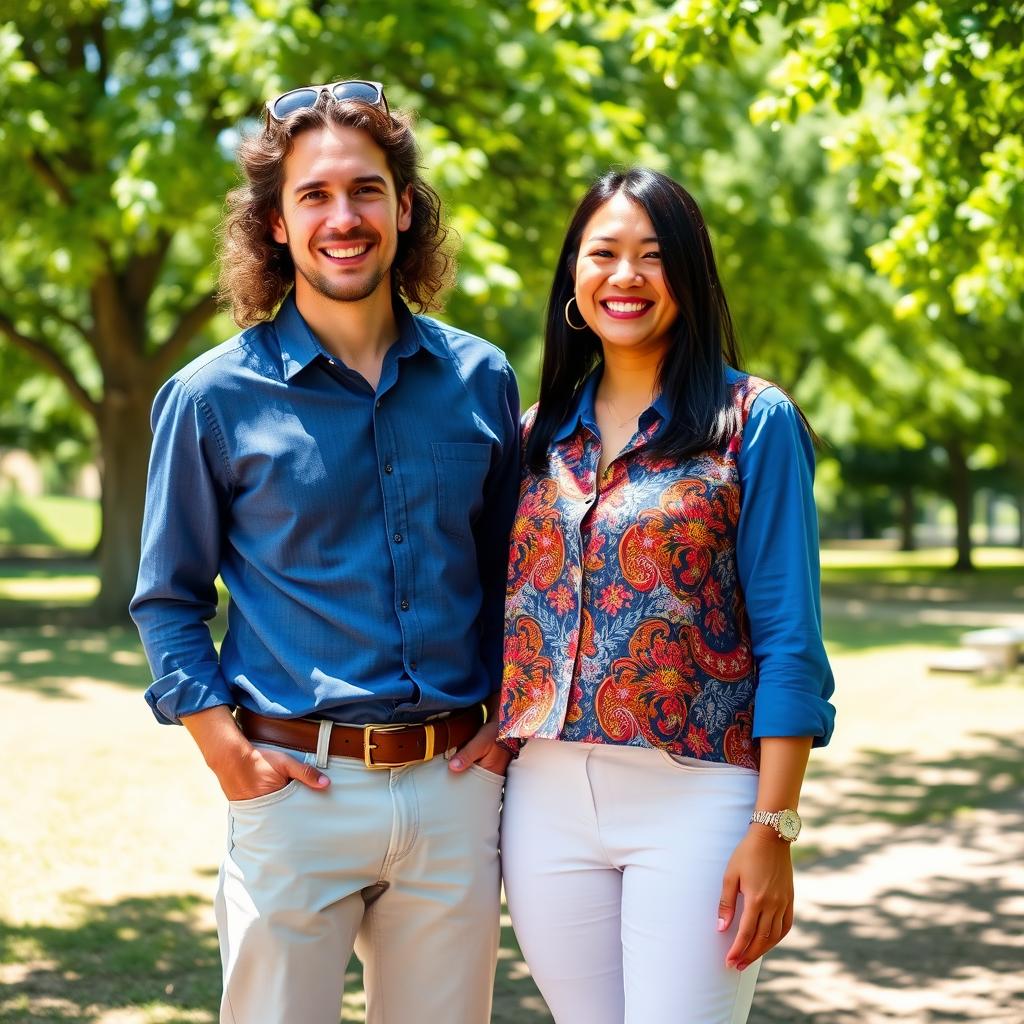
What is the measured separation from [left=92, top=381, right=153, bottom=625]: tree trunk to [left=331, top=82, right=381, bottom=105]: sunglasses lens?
13.4 meters

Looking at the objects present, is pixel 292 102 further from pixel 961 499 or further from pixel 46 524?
pixel 46 524

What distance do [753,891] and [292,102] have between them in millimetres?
1782

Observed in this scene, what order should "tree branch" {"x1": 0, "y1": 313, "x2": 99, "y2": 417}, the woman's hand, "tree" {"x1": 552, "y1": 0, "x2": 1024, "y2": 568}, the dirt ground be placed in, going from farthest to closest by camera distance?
"tree branch" {"x1": 0, "y1": 313, "x2": 99, "y2": 417}
"tree" {"x1": 552, "y1": 0, "x2": 1024, "y2": 568}
the dirt ground
the woman's hand

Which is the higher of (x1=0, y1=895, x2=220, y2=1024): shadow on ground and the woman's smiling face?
the woman's smiling face

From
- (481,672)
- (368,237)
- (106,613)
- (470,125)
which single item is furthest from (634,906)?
(106,613)

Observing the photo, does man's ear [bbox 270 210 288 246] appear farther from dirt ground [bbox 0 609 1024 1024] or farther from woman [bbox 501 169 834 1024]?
dirt ground [bbox 0 609 1024 1024]

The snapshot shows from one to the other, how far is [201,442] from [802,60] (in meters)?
4.18

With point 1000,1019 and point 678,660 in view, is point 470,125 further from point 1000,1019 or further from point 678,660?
point 678,660

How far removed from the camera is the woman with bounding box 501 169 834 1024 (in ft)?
8.10

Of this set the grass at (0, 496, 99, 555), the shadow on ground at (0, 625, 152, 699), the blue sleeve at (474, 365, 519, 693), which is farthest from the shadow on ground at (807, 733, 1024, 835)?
the grass at (0, 496, 99, 555)

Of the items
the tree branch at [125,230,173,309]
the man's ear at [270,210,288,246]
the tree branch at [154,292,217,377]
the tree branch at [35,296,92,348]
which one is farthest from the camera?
the tree branch at [35,296,92,348]

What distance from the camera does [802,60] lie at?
5.91 m

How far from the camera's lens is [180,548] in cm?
267

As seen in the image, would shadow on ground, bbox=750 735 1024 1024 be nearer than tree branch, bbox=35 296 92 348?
Yes
